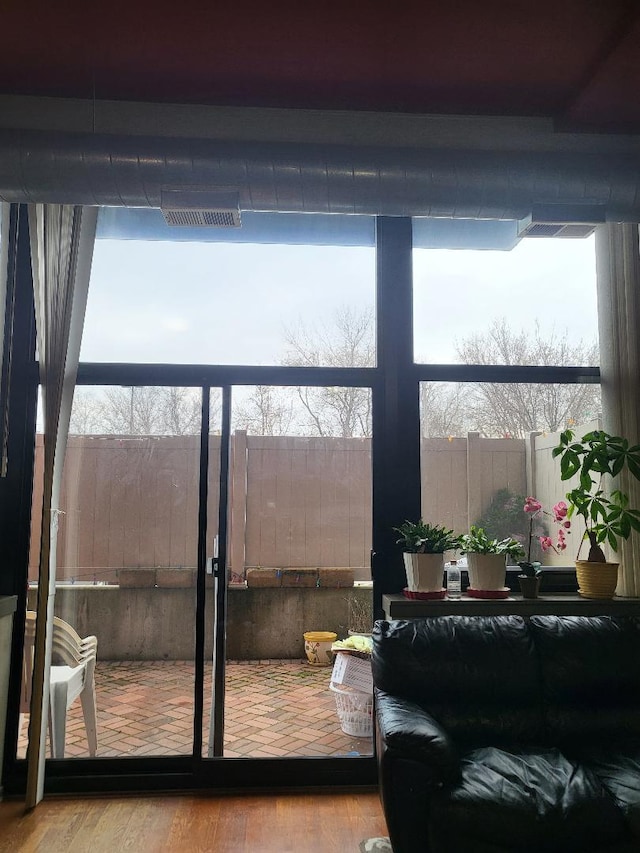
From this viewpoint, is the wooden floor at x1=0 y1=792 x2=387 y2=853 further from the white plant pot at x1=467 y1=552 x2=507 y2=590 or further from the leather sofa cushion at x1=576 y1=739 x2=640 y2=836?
the white plant pot at x1=467 y1=552 x2=507 y2=590

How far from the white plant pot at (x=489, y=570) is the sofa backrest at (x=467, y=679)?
504 mm

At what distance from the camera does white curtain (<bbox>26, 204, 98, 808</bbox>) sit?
325cm

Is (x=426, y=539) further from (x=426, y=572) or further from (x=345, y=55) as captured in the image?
(x=345, y=55)

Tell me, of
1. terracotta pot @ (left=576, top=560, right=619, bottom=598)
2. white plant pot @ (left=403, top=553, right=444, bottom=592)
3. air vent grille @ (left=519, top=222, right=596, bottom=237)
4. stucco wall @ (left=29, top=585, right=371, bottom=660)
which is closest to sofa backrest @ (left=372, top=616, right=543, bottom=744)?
white plant pot @ (left=403, top=553, right=444, bottom=592)

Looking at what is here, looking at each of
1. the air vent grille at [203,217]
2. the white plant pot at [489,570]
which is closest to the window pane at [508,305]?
the white plant pot at [489,570]

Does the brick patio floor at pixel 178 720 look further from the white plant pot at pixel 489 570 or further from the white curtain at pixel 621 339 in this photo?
the white curtain at pixel 621 339

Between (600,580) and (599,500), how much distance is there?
0.42 meters

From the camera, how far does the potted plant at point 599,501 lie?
3.35 metres

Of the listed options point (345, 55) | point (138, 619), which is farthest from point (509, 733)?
point (345, 55)

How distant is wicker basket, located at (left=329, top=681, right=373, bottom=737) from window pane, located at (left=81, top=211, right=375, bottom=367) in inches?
72.7

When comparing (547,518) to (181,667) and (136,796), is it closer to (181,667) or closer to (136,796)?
(181,667)

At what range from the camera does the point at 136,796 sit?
3275 mm

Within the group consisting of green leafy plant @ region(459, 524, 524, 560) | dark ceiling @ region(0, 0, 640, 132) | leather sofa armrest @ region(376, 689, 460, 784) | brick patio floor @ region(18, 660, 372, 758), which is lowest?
brick patio floor @ region(18, 660, 372, 758)

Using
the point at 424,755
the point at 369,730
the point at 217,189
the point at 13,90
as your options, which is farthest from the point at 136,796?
the point at 13,90
